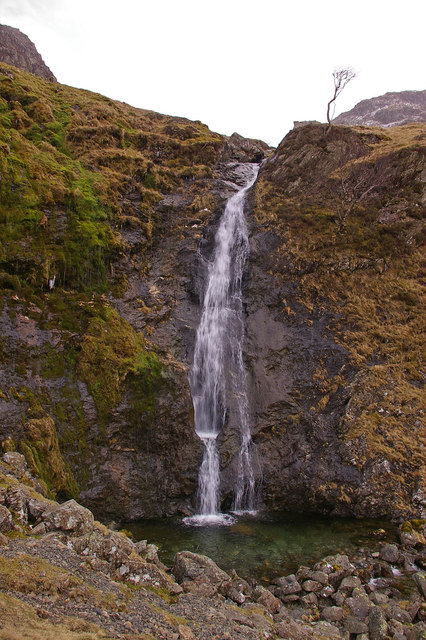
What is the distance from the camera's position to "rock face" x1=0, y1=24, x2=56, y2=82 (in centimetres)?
4191

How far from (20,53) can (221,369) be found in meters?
46.7

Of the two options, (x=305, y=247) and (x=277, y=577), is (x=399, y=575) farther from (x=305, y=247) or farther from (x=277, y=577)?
(x=305, y=247)

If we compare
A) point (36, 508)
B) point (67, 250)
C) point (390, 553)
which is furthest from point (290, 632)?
point (67, 250)

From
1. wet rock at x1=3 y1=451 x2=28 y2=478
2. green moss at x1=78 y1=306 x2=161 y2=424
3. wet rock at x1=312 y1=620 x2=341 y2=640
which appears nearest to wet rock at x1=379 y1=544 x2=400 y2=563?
wet rock at x1=312 y1=620 x2=341 y2=640

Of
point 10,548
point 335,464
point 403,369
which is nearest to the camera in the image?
point 10,548

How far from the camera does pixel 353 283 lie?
22.2 meters

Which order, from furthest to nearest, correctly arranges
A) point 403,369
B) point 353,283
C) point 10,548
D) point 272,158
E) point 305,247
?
point 272,158 → point 305,247 → point 353,283 → point 403,369 → point 10,548

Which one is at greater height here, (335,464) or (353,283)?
(353,283)

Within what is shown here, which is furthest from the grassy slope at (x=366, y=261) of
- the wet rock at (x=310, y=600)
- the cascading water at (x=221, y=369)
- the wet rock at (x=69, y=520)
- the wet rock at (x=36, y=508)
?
the wet rock at (x=36, y=508)

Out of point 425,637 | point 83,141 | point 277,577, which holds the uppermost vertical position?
point 83,141

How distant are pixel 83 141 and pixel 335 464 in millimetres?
26103

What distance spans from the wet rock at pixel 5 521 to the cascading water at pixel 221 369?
9558 mm

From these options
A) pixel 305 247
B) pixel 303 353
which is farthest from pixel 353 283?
pixel 303 353

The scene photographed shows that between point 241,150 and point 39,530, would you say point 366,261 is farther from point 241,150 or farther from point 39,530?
point 39,530
